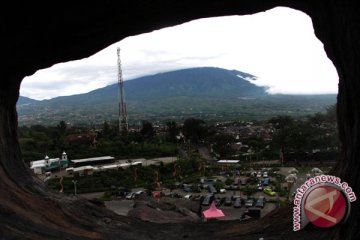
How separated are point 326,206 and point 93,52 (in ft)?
28.2

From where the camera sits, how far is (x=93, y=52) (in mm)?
12656

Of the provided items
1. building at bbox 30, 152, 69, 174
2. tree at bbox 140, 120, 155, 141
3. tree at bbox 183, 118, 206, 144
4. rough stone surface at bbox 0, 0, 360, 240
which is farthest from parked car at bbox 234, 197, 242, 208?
tree at bbox 140, 120, 155, 141

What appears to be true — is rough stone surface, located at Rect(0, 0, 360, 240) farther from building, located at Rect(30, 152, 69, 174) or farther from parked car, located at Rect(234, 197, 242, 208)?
building, located at Rect(30, 152, 69, 174)

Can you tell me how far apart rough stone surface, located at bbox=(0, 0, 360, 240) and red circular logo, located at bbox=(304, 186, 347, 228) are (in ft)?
0.64

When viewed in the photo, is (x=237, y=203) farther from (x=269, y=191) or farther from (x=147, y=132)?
(x=147, y=132)

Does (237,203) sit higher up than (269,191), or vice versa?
(237,203)

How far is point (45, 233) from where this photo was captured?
9008 mm

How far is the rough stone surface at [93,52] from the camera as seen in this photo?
8055mm

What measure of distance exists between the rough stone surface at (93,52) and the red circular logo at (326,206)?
0.20 m

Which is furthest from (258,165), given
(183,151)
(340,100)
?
(340,100)

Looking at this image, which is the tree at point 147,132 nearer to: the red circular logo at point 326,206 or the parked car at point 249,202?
the parked car at point 249,202

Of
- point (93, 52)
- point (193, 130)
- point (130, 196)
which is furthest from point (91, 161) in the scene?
point (93, 52)

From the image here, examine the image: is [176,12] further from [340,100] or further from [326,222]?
[326,222]

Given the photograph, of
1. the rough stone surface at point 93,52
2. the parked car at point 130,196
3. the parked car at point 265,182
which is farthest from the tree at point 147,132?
the rough stone surface at point 93,52
